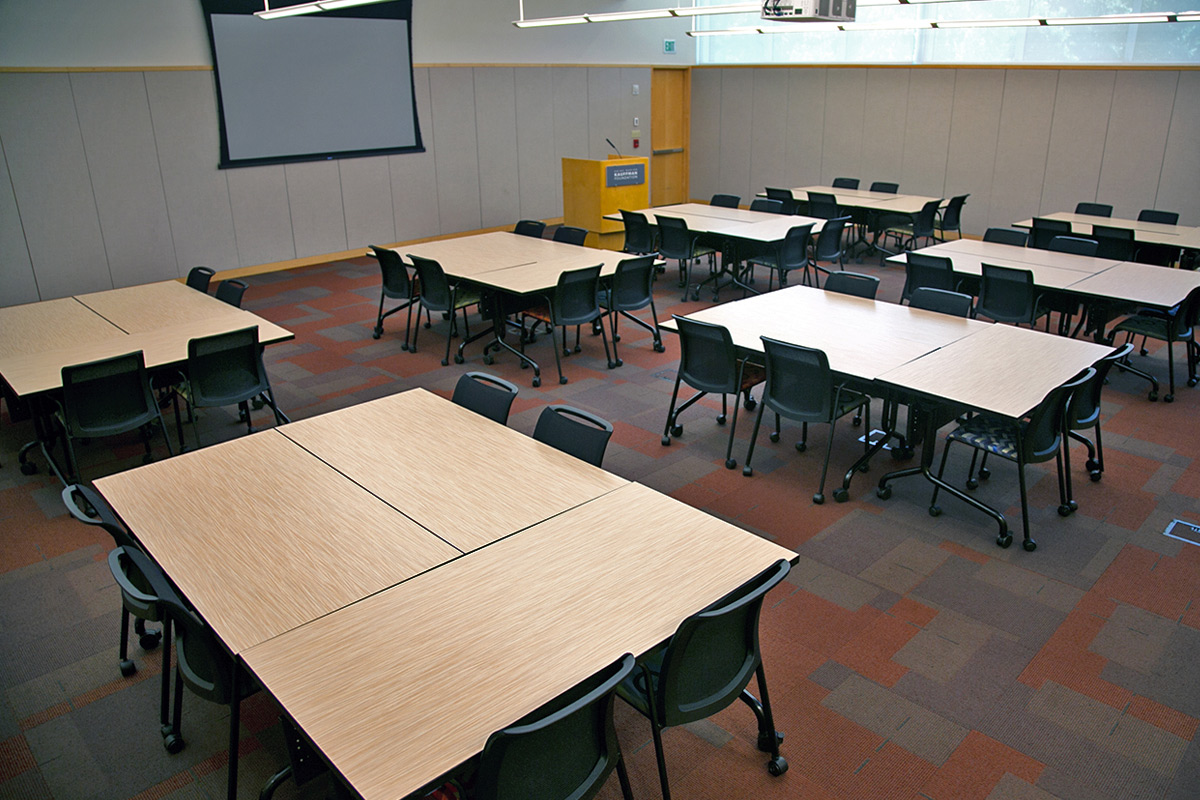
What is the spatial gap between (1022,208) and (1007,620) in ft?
29.9

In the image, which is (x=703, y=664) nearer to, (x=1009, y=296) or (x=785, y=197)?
(x=1009, y=296)

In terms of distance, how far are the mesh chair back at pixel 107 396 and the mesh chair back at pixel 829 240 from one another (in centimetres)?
640

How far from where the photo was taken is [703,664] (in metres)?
2.43

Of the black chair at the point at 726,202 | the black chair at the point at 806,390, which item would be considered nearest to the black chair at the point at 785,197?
the black chair at the point at 726,202

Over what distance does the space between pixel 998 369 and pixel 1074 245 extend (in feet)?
11.9

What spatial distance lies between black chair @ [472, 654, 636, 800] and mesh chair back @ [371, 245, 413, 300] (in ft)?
18.2

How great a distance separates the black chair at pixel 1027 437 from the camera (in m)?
4.01

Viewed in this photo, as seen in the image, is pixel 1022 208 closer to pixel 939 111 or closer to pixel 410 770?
pixel 939 111

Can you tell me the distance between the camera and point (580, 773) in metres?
2.14

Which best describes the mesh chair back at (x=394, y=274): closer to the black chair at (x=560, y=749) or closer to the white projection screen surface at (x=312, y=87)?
the white projection screen surface at (x=312, y=87)

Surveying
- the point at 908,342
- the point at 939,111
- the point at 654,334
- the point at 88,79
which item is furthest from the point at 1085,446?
the point at 88,79

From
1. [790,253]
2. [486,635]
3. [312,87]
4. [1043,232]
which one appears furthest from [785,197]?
[486,635]

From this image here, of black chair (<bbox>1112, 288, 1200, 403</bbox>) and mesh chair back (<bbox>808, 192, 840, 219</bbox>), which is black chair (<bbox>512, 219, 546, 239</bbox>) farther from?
black chair (<bbox>1112, 288, 1200, 403</bbox>)

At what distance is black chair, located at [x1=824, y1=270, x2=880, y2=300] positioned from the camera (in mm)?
5801
